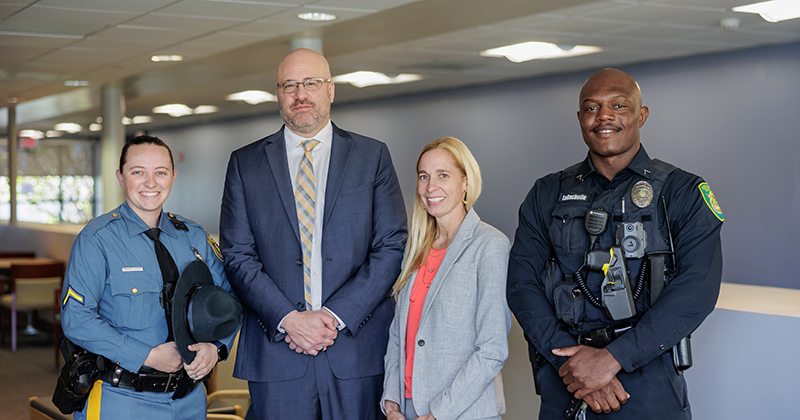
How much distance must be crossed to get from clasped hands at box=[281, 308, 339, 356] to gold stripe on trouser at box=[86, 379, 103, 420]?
616 millimetres

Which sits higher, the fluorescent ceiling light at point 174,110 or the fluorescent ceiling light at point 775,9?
the fluorescent ceiling light at point 775,9

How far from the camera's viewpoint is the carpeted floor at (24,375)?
5.41 m

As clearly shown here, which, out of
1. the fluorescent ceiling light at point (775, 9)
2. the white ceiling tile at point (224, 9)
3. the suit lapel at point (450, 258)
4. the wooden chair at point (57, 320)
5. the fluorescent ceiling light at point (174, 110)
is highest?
the fluorescent ceiling light at point (775, 9)

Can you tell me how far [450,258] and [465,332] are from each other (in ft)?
0.78

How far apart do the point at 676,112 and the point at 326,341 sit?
6658 mm

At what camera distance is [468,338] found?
6.93 ft

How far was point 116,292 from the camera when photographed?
7.18 ft

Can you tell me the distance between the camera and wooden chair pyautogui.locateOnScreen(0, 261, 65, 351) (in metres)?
7.37

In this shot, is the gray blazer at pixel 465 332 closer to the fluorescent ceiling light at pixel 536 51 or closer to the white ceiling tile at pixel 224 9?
the white ceiling tile at pixel 224 9

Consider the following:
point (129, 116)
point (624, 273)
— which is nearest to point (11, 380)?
point (624, 273)

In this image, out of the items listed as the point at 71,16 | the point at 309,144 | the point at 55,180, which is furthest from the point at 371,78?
the point at 55,180

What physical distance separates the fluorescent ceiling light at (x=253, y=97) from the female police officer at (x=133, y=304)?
845 cm

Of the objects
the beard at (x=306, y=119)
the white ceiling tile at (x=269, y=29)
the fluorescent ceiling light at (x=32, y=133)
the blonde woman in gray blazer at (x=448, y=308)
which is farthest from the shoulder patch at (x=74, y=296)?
the fluorescent ceiling light at (x=32, y=133)

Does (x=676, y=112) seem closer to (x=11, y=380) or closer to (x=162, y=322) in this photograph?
(x=162, y=322)
